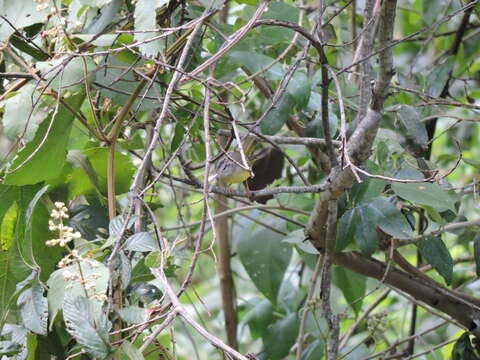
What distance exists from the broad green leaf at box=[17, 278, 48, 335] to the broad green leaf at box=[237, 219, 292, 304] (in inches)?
22.1

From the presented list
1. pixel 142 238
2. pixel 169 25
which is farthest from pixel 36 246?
pixel 169 25

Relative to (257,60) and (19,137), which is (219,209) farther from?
(19,137)

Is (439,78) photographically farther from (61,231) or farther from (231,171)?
(61,231)

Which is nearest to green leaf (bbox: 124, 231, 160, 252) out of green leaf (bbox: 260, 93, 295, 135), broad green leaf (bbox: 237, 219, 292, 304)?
green leaf (bbox: 260, 93, 295, 135)

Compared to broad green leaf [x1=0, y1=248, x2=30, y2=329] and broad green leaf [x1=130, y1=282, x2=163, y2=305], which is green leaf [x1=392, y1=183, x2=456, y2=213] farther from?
broad green leaf [x1=0, y1=248, x2=30, y2=329]

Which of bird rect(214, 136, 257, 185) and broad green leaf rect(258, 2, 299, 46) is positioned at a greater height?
broad green leaf rect(258, 2, 299, 46)

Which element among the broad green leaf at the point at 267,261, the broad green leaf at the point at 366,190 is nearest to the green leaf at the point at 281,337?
the broad green leaf at the point at 267,261

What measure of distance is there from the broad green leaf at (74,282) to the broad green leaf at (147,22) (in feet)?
0.84

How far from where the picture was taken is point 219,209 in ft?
4.87

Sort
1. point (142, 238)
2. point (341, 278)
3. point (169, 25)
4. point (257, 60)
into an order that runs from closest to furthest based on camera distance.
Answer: point (142, 238) → point (169, 25) → point (257, 60) → point (341, 278)

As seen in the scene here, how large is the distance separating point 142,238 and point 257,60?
1.36ft

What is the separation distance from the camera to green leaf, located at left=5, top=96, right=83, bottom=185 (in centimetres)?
82

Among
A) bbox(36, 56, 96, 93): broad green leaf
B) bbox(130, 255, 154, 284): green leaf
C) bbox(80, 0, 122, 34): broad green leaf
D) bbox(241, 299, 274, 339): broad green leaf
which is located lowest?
bbox(241, 299, 274, 339): broad green leaf

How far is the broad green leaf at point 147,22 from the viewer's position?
2.49 feet
